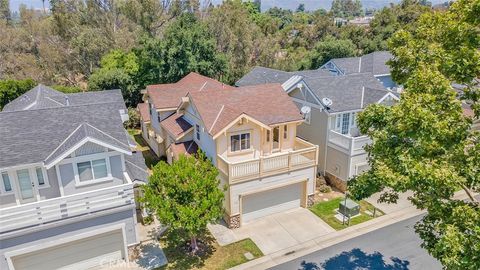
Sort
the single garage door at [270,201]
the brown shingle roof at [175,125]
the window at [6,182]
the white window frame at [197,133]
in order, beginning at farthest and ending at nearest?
the brown shingle roof at [175,125], the white window frame at [197,133], the single garage door at [270,201], the window at [6,182]

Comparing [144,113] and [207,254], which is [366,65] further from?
[207,254]

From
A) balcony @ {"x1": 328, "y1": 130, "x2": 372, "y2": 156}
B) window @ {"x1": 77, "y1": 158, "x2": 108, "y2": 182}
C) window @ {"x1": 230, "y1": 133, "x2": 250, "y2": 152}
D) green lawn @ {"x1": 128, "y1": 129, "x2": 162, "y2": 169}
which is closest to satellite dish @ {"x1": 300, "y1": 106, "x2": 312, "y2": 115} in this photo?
balcony @ {"x1": 328, "y1": 130, "x2": 372, "y2": 156}

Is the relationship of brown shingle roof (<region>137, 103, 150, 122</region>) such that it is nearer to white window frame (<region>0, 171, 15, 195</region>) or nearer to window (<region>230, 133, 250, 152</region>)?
window (<region>230, 133, 250, 152</region>)

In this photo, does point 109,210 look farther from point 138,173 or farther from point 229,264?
point 229,264

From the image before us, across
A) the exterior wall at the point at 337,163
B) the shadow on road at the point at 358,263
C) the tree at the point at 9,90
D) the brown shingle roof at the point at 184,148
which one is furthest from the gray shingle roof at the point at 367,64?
the tree at the point at 9,90

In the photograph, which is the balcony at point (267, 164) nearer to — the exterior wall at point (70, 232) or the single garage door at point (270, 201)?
the single garage door at point (270, 201)

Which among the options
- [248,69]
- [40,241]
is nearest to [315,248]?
[40,241]

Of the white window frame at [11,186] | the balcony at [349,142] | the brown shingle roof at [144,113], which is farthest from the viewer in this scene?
the brown shingle roof at [144,113]
